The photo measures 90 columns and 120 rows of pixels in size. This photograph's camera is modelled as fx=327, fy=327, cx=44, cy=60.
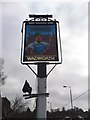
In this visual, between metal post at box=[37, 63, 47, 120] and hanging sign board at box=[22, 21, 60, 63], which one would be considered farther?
hanging sign board at box=[22, 21, 60, 63]

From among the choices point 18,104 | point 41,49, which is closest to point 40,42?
point 41,49

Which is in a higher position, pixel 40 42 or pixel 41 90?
pixel 40 42

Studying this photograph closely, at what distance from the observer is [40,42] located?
65.5 feet

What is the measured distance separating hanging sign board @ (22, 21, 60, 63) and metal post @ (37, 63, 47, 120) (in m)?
0.63

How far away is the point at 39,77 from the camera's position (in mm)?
19844

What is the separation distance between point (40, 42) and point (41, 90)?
2.92m

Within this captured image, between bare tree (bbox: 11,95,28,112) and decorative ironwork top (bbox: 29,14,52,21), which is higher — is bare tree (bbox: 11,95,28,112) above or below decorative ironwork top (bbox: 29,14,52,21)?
below

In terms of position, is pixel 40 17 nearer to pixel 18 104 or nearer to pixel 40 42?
pixel 40 42

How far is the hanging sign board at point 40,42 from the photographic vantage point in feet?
64.7

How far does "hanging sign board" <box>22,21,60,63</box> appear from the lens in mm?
19719

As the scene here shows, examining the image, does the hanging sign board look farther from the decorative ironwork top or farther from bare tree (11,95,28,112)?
→ bare tree (11,95,28,112)

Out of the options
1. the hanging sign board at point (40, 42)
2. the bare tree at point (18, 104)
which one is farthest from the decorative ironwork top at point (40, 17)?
the bare tree at point (18, 104)

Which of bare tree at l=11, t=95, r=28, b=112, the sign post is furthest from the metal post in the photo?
bare tree at l=11, t=95, r=28, b=112

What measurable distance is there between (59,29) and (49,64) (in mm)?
2384
